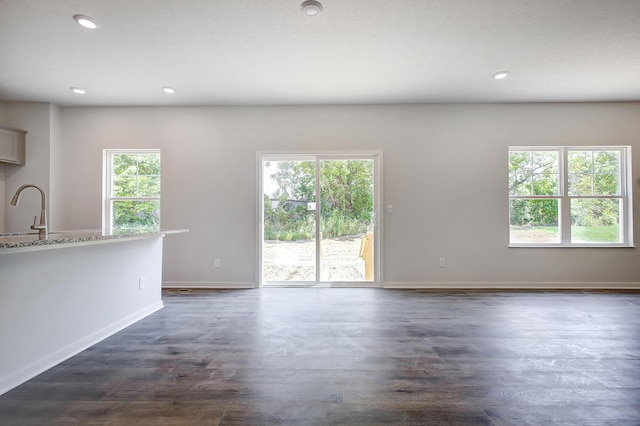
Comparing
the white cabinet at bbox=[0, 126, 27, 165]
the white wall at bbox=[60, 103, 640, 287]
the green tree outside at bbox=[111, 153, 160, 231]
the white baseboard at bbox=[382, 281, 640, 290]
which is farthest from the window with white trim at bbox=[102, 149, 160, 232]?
the white baseboard at bbox=[382, 281, 640, 290]

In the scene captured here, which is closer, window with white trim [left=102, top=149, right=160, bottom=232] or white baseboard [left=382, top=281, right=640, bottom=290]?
white baseboard [left=382, top=281, right=640, bottom=290]

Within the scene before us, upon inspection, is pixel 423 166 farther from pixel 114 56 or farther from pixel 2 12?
pixel 2 12

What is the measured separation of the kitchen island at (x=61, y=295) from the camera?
178 cm

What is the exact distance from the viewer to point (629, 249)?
411cm

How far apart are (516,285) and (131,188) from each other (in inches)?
229

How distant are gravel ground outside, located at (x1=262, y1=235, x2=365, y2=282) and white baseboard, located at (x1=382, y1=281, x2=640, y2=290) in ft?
2.01

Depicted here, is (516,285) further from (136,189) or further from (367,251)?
(136,189)

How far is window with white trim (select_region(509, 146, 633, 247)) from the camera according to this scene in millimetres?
4203

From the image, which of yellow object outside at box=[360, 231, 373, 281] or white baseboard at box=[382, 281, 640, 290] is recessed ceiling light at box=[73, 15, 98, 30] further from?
white baseboard at box=[382, 281, 640, 290]

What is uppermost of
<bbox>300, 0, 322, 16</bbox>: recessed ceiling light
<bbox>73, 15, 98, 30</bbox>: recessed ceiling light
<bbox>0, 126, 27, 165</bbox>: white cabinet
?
<bbox>73, 15, 98, 30</bbox>: recessed ceiling light

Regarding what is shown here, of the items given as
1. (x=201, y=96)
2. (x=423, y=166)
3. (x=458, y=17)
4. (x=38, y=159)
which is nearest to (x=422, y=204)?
(x=423, y=166)

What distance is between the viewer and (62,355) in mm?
2121

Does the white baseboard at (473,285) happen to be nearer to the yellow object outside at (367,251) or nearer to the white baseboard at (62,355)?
the yellow object outside at (367,251)

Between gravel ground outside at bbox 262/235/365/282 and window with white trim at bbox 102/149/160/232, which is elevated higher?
window with white trim at bbox 102/149/160/232
